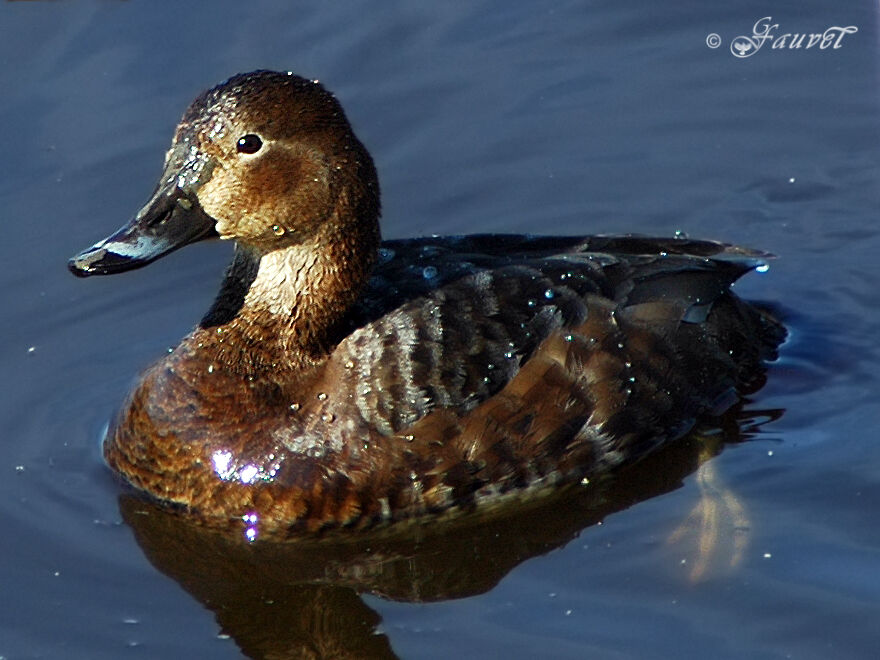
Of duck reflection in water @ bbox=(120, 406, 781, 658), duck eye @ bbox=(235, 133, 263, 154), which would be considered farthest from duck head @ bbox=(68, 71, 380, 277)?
duck reflection in water @ bbox=(120, 406, 781, 658)

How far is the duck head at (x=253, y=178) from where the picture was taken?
5.91 m

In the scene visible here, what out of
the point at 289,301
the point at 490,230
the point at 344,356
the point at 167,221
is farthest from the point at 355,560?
the point at 490,230

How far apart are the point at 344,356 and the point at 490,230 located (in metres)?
2.06

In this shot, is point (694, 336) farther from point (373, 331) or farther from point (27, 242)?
point (27, 242)

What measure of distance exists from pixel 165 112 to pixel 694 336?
345cm

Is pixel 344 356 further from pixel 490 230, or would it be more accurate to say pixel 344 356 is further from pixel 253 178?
pixel 490 230

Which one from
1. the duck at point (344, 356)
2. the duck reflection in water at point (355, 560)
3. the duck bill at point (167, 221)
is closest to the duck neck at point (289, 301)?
the duck at point (344, 356)

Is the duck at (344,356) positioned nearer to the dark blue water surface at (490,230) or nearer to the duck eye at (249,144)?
the duck eye at (249,144)

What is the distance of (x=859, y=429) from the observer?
661cm

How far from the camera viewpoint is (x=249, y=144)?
19.5 ft

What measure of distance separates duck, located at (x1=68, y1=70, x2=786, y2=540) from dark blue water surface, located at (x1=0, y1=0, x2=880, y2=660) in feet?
0.77

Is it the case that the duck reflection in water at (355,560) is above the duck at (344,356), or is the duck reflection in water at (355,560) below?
below

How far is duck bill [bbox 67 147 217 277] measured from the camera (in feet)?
19.5

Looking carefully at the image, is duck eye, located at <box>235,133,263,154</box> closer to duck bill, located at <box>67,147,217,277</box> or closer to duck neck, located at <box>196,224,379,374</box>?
duck bill, located at <box>67,147,217,277</box>
